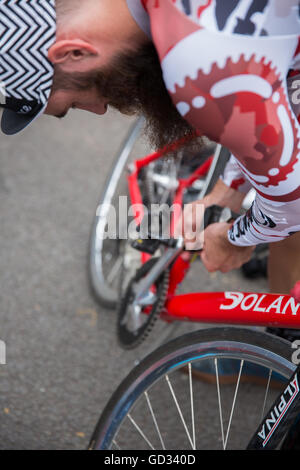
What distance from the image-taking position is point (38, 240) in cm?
233

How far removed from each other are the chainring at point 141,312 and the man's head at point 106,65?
665 mm

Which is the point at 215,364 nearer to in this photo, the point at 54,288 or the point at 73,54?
the point at 73,54

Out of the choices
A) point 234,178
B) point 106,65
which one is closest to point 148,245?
point 234,178

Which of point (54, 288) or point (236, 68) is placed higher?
point (236, 68)

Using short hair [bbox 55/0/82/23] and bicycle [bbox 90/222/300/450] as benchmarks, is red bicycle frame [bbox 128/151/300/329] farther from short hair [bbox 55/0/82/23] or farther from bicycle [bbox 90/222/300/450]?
short hair [bbox 55/0/82/23]

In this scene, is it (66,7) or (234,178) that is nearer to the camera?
(66,7)

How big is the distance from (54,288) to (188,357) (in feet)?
3.33

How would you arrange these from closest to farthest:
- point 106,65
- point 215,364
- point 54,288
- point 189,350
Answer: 1. point 106,65
2. point 189,350
3. point 215,364
4. point 54,288

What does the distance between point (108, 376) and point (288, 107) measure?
50.7 inches

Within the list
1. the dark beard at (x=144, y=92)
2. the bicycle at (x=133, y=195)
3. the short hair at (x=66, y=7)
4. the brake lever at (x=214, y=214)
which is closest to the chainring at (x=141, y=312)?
the bicycle at (x=133, y=195)

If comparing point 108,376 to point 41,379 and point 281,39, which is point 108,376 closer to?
point 41,379

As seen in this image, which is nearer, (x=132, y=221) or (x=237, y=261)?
(x=237, y=261)

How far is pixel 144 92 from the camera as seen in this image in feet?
3.12

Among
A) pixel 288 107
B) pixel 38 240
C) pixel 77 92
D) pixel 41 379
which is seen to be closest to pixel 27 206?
pixel 38 240
